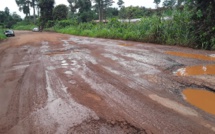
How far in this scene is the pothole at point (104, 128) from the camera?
2639 millimetres

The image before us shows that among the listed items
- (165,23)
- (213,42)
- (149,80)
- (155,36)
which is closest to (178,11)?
(165,23)

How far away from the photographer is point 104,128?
273cm

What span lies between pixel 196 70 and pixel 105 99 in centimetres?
316

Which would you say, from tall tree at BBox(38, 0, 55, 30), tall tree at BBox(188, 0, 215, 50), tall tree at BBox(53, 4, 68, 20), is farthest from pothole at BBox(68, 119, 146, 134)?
tall tree at BBox(38, 0, 55, 30)

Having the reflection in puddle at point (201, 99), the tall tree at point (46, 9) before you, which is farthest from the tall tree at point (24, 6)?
the reflection in puddle at point (201, 99)

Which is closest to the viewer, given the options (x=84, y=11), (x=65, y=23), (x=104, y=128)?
(x=104, y=128)

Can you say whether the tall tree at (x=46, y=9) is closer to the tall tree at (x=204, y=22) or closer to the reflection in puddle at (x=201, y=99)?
the tall tree at (x=204, y=22)

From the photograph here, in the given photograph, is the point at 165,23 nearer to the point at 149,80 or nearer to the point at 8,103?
the point at 149,80

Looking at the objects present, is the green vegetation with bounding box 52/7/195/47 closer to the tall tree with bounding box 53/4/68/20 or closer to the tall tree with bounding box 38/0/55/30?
the tall tree with bounding box 53/4/68/20

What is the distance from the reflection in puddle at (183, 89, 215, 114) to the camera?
3396mm

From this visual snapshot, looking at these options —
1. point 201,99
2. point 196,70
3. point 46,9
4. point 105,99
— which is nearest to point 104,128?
point 105,99

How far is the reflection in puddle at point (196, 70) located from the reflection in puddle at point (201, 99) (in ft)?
4.03

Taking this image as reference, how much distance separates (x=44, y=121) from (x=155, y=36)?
410 inches

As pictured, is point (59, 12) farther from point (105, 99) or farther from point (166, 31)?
point (105, 99)
